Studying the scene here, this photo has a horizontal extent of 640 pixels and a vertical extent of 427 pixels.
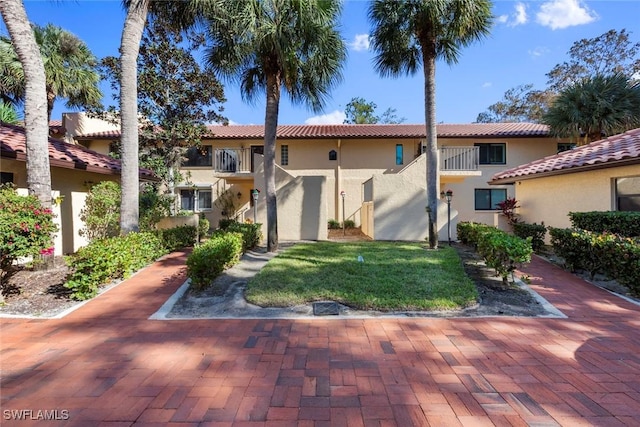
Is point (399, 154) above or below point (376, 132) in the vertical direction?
below

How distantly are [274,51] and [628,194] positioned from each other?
35.0ft

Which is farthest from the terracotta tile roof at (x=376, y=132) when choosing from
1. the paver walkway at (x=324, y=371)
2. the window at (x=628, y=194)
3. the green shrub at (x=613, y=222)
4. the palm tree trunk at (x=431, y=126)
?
the paver walkway at (x=324, y=371)

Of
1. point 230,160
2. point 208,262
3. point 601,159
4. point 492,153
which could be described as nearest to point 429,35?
point 601,159

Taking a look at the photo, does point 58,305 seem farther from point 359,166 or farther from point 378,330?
point 359,166

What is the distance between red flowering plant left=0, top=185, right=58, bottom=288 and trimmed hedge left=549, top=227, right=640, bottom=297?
10592 mm

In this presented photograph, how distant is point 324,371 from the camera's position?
3.11 m

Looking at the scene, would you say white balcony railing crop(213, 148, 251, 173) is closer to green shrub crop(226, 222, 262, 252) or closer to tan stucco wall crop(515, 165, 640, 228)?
green shrub crop(226, 222, 262, 252)

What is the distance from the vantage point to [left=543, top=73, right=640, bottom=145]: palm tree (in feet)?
46.0

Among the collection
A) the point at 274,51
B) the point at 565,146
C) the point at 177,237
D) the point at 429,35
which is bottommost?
the point at 177,237

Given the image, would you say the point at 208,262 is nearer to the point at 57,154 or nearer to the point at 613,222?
the point at 57,154

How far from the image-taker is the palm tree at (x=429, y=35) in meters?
8.26

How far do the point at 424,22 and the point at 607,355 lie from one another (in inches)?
342

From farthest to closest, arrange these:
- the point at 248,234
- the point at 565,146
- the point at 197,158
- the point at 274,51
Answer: the point at 197,158 < the point at 565,146 < the point at 248,234 < the point at 274,51

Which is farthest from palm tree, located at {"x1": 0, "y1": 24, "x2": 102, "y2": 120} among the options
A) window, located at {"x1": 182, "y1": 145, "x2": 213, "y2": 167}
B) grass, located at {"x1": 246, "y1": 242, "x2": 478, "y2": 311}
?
grass, located at {"x1": 246, "y1": 242, "x2": 478, "y2": 311}
